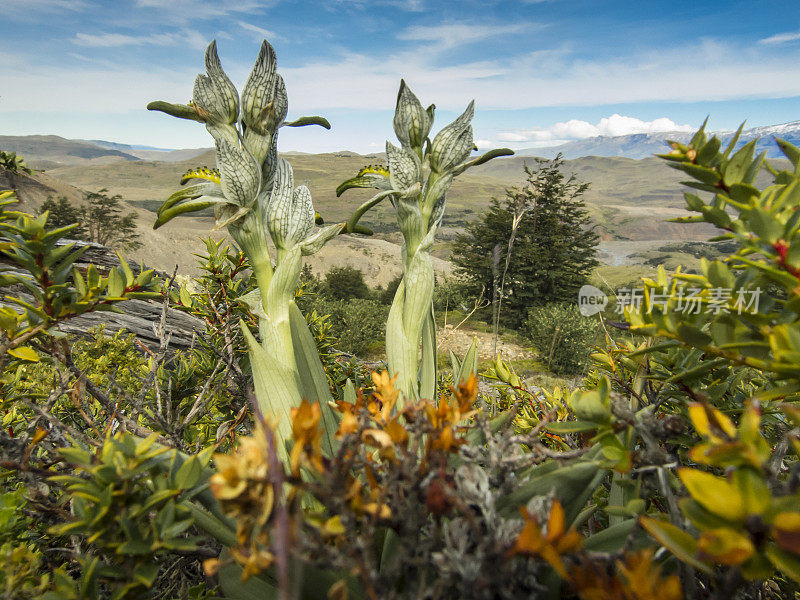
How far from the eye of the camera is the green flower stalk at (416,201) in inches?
53.7

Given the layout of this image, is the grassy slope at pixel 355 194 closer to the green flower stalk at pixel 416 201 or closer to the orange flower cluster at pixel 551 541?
the green flower stalk at pixel 416 201

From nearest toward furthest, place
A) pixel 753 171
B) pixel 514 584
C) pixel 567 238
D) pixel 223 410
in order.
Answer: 1. pixel 514 584
2. pixel 753 171
3. pixel 223 410
4. pixel 567 238

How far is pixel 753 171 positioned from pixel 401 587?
118cm

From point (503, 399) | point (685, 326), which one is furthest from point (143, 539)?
point (503, 399)

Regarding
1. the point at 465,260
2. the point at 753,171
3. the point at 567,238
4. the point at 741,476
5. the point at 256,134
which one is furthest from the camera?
the point at 465,260

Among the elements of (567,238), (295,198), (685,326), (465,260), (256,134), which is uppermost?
(256,134)

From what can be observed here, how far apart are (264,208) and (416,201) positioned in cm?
51

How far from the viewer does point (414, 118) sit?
1.35 metres

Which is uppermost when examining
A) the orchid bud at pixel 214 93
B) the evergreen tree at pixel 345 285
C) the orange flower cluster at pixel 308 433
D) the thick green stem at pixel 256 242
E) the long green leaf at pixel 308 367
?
the orchid bud at pixel 214 93

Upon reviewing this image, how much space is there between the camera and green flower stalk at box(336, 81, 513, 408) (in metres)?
1.36

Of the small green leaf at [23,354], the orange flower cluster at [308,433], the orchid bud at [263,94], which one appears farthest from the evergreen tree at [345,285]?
the orange flower cluster at [308,433]

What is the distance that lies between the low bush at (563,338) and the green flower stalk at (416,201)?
828 cm

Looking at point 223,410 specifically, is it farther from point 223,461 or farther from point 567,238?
point 567,238

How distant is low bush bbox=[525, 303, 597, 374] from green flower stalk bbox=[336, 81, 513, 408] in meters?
8.28
